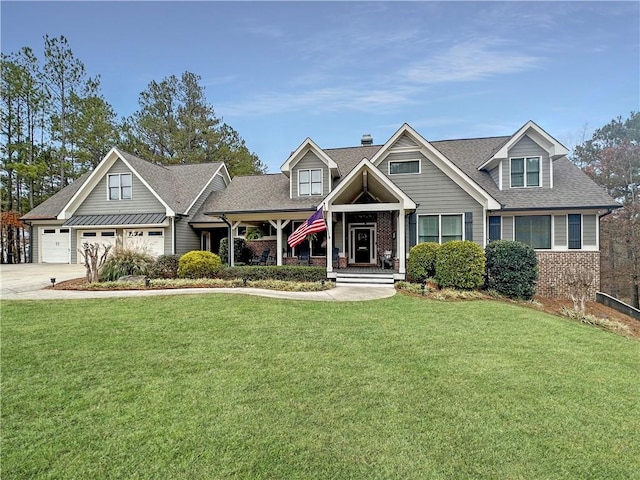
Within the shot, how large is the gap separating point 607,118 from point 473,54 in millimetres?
21631

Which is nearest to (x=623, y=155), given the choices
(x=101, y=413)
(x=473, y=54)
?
(x=473, y=54)

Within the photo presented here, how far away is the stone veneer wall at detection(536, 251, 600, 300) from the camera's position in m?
13.4

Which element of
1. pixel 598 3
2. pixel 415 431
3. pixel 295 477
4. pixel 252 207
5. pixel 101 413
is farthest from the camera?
pixel 252 207

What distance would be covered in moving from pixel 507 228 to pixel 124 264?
1649 cm

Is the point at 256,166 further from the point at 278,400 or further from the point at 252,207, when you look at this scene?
the point at 278,400

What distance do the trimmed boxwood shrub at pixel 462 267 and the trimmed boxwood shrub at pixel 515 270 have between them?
0.62 metres

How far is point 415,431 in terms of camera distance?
343cm

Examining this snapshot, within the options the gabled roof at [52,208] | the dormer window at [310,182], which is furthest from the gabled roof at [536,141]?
the gabled roof at [52,208]

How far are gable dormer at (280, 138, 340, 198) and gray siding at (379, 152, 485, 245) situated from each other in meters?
3.26

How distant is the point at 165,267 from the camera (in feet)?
49.0

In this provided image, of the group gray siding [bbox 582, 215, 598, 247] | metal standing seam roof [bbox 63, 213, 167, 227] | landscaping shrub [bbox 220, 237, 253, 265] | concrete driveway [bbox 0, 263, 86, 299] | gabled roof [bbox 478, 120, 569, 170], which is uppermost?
gabled roof [bbox 478, 120, 569, 170]

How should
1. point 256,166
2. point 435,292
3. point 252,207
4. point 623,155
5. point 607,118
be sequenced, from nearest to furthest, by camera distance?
point 435,292, point 252,207, point 623,155, point 607,118, point 256,166

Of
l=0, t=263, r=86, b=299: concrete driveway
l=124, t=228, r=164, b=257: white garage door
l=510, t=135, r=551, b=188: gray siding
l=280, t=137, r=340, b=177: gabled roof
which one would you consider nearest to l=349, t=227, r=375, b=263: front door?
l=280, t=137, r=340, b=177: gabled roof

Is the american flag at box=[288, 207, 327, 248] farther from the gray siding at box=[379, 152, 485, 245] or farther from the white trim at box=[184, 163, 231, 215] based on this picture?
the white trim at box=[184, 163, 231, 215]
